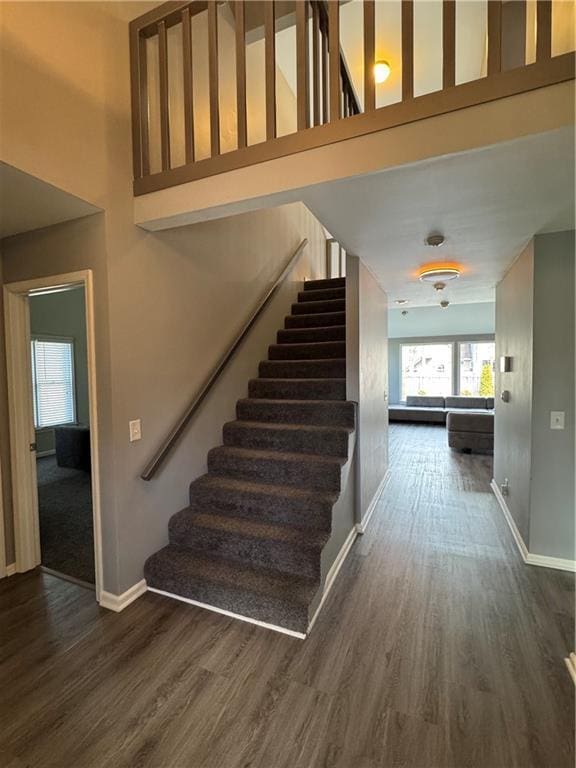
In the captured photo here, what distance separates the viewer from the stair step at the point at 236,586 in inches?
82.4

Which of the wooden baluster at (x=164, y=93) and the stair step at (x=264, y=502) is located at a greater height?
the wooden baluster at (x=164, y=93)

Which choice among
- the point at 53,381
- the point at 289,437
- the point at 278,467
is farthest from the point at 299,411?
the point at 53,381

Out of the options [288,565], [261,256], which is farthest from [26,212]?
[288,565]

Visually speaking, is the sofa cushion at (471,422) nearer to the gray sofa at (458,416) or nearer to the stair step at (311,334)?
the gray sofa at (458,416)

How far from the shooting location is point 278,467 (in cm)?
291

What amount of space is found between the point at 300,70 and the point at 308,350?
101 inches

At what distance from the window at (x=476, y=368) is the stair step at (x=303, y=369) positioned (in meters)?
6.88

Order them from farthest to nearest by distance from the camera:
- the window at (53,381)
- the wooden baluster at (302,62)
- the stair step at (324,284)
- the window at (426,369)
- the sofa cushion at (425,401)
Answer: the window at (426,369) → the sofa cushion at (425,401) → the window at (53,381) → the stair step at (324,284) → the wooden baluster at (302,62)

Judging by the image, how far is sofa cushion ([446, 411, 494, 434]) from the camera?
19.5 feet

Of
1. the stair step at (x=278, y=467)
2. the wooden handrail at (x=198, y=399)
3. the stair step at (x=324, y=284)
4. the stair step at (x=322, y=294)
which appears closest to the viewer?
Result: the wooden handrail at (x=198, y=399)

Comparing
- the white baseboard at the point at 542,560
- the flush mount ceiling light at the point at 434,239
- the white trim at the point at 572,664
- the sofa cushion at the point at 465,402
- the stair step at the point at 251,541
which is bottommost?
the white trim at the point at 572,664

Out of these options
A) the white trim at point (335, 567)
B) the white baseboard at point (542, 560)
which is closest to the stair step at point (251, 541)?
the white trim at point (335, 567)

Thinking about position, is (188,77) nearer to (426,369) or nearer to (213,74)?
(213,74)

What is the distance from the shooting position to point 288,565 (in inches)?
92.0
